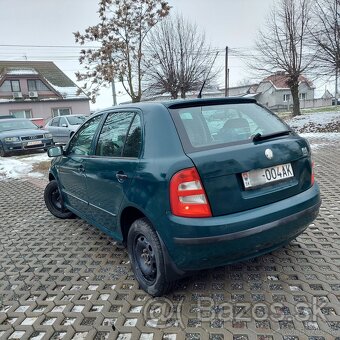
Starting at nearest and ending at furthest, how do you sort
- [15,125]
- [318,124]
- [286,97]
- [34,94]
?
1. [15,125]
2. [318,124]
3. [34,94]
4. [286,97]

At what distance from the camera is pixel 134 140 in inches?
110

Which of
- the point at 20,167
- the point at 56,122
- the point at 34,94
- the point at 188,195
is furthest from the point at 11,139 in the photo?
the point at 34,94

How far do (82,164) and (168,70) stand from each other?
20.3m

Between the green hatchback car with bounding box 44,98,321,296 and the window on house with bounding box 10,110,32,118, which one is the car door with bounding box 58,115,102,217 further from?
the window on house with bounding box 10,110,32,118

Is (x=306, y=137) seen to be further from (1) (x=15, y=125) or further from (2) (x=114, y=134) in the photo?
(1) (x=15, y=125)

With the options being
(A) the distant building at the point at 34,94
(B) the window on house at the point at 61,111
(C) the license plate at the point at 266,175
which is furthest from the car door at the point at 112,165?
(B) the window on house at the point at 61,111

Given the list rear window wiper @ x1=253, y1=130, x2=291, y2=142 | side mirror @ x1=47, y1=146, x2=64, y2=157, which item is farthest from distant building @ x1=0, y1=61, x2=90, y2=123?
rear window wiper @ x1=253, y1=130, x2=291, y2=142

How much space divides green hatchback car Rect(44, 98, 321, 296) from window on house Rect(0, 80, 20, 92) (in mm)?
32709

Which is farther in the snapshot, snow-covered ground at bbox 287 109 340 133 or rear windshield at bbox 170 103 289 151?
snow-covered ground at bbox 287 109 340 133

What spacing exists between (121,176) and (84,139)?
4.09 ft

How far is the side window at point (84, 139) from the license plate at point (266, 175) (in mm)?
1919

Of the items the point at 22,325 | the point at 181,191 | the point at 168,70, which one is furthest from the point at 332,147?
the point at 168,70

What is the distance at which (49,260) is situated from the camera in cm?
354

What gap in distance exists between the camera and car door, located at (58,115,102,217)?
11.9 ft
